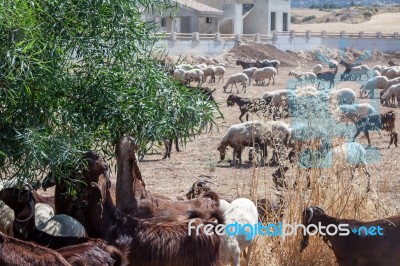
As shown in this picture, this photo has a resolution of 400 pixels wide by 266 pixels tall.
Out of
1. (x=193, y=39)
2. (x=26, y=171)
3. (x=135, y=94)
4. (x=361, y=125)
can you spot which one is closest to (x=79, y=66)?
(x=135, y=94)

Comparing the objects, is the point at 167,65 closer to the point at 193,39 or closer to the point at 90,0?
the point at 90,0

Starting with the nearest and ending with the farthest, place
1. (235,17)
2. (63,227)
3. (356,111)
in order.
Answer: (63,227)
(356,111)
(235,17)

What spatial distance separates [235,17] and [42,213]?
54658mm

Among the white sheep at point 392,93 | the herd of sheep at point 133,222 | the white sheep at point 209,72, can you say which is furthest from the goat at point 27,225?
the white sheep at point 209,72

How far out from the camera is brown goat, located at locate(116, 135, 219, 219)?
7.11 metres

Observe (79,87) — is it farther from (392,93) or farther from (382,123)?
(392,93)

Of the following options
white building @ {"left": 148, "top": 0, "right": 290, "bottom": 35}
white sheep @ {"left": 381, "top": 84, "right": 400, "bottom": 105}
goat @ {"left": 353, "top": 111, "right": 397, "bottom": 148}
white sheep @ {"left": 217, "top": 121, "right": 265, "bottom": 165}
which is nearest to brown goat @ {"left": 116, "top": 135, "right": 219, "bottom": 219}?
white sheep @ {"left": 217, "top": 121, "right": 265, "bottom": 165}

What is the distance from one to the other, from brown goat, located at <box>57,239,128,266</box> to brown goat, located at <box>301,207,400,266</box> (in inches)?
84.3

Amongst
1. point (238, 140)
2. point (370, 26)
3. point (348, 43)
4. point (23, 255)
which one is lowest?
point (370, 26)

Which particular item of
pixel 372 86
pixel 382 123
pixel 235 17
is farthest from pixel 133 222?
pixel 235 17

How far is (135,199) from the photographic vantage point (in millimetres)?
7242

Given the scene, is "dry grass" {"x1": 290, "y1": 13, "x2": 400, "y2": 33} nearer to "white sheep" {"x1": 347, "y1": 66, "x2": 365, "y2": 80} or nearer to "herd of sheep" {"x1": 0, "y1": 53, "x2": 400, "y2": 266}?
"white sheep" {"x1": 347, "y1": 66, "x2": 365, "y2": 80}

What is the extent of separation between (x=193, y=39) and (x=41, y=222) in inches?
1690

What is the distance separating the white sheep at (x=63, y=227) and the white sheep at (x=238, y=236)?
1189 mm
